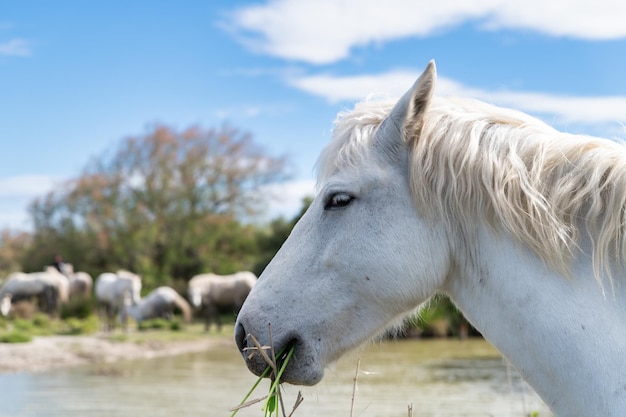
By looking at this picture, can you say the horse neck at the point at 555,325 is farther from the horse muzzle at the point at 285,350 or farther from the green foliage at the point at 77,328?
the green foliage at the point at 77,328

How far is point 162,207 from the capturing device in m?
29.6

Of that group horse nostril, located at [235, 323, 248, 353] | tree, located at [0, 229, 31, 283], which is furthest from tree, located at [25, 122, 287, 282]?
horse nostril, located at [235, 323, 248, 353]

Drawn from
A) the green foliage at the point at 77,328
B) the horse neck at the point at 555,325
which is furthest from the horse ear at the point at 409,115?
the green foliage at the point at 77,328

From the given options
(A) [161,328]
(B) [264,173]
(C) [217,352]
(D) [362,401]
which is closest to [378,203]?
(D) [362,401]

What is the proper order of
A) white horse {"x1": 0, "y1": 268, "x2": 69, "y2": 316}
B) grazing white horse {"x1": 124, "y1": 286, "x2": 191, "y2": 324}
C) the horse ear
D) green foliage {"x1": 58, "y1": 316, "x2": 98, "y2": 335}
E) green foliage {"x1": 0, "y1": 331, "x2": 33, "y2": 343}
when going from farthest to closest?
grazing white horse {"x1": 124, "y1": 286, "x2": 191, "y2": 324} < white horse {"x1": 0, "y1": 268, "x2": 69, "y2": 316} < green foliage {"x1": 58, "y1": 316, "x2": 98, "y2": 335} < green foliage {"x1": 0, "y1": 331, "x2": 33, "y2": 343} < the horse ear

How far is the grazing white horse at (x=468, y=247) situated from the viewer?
172 cm

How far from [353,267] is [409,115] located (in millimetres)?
399

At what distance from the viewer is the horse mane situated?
68.9 inches

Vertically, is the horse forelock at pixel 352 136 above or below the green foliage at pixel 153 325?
above

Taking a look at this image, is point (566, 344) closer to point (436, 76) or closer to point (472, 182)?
point (472, 182)

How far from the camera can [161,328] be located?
2059 cm

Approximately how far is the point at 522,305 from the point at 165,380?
10167mm

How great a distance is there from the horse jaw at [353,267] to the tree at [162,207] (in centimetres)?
2756

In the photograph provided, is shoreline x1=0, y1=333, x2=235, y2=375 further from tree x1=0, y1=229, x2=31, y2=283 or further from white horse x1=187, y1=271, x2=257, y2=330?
tree x1=0, y1=229, x2=31, y2=283
